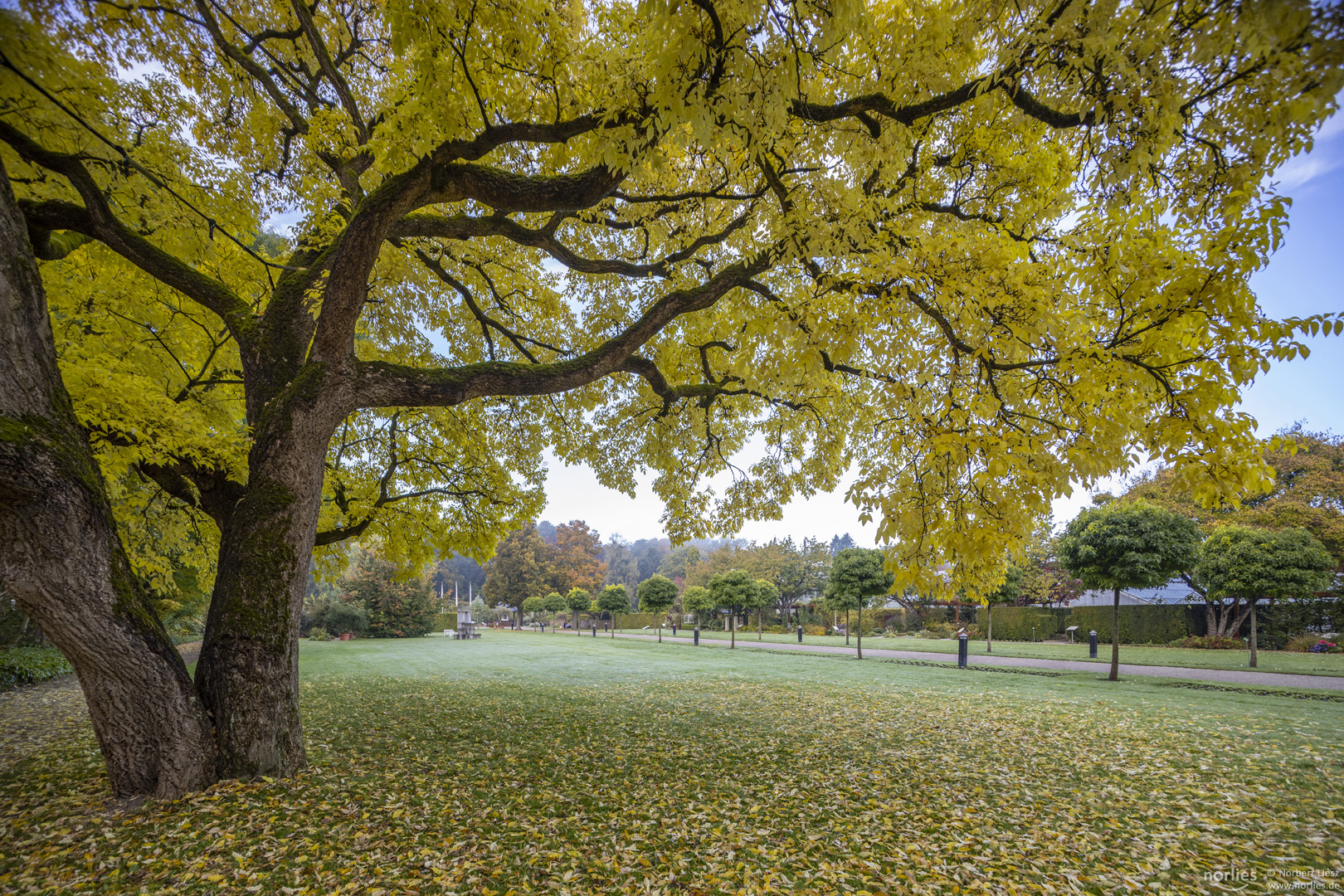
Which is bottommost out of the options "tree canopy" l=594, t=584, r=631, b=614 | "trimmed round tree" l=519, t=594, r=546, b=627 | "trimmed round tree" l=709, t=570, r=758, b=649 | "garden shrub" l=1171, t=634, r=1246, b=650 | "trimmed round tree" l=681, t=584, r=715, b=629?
"trimmed round tree" l=519, t=594, r=546, b=627

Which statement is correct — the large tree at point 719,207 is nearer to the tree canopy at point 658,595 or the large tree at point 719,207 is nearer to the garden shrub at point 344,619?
the tree canopy at point 658,595

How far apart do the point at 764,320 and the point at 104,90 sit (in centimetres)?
551

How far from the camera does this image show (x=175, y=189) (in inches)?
193

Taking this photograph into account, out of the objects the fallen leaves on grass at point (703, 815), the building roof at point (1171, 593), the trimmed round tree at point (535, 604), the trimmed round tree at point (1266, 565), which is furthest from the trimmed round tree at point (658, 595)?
the building roof at point (1171, 593)

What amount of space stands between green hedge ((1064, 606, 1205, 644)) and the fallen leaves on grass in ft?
70.3

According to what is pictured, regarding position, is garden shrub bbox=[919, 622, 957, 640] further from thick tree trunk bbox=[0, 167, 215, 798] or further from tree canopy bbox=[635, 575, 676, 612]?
thick tree trunk bbox=[0, 167, 215, 798]

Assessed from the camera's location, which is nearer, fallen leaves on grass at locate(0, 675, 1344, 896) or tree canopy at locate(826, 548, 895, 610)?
fallen leaves on grass at locate(0, 675, 1344, 896)

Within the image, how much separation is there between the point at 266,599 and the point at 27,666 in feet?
41.5

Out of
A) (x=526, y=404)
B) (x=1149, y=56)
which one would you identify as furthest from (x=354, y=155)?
(x=1149, y=56)

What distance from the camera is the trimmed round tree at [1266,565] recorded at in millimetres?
12906

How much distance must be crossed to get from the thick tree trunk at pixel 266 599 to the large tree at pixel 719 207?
1.0 inches

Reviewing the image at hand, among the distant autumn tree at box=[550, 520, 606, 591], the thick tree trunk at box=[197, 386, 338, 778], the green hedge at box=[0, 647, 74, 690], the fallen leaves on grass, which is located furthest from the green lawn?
the distant autumn tree at box=[550, 520, 606, 591]

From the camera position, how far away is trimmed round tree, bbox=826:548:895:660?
17.6 meters

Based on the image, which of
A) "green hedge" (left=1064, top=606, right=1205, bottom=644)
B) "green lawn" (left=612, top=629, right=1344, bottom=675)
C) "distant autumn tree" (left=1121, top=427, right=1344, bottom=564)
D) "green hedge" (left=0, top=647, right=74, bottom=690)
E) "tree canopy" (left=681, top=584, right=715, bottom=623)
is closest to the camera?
"green hedge" (left=0, top=647, right=74, bottom=690)
